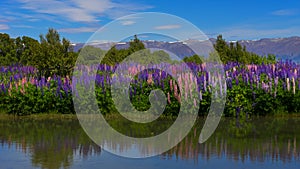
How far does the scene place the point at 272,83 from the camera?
452 inches

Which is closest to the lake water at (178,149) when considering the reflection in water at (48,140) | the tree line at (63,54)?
the reflection in water at (48,140)

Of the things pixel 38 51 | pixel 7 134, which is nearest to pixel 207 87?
pixel 7 134

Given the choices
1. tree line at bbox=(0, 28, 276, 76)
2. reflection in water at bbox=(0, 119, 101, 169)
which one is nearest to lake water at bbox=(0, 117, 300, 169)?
reflection in water at bbox=(0, 119, 101, 169)

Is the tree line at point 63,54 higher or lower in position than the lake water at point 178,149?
higher

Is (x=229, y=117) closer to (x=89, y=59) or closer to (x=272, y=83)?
(x=272, y=83)

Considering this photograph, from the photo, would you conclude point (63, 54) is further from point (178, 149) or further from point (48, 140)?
point (178, 149)

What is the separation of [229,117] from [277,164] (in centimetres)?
459

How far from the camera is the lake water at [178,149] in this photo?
6727 millimetres

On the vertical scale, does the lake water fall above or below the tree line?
below

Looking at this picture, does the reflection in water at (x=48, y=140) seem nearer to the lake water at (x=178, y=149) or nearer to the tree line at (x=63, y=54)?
the lake water at (x=178, y=149)

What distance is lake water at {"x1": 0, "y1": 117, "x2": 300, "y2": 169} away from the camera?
6.73 metres

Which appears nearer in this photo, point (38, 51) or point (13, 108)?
point (13, 108)

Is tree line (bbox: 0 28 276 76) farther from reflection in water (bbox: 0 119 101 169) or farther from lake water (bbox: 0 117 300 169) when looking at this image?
lake water (bbox: 0 117 300 169)

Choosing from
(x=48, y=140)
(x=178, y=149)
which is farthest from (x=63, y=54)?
(x=178, y=149)
